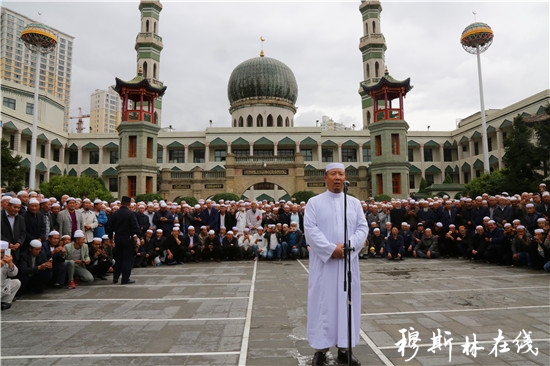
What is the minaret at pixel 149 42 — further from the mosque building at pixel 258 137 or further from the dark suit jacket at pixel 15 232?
the dark suit jacket at pixel 15 232

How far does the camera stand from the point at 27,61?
75000 millimetres

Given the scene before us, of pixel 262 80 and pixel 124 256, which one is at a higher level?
pixel 262 80

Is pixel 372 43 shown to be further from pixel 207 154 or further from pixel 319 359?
pixel 319 359

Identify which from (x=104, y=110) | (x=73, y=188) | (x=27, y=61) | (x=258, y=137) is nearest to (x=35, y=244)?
(x=73, y=188)

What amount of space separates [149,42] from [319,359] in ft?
156

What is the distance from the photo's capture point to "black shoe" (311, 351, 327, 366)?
384cm

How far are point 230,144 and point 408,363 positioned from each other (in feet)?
134

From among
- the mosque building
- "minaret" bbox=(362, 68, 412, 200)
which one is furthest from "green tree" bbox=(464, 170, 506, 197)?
the mosque building

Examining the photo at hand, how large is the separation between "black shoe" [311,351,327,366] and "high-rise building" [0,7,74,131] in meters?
68.5

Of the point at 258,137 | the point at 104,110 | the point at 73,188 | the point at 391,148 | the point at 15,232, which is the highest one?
the point at 104,110

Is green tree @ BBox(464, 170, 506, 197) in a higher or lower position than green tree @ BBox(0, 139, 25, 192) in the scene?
lower

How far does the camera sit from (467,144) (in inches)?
1801

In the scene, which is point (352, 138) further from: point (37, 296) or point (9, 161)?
point (37, 296)

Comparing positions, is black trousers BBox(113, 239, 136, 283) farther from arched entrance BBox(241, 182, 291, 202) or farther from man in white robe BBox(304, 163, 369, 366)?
arched entrance BBox(241, 182, 291, 202)
